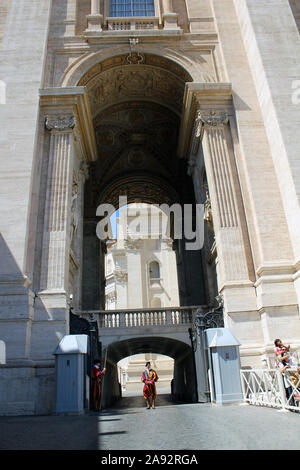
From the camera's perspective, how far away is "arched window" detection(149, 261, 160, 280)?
136ft

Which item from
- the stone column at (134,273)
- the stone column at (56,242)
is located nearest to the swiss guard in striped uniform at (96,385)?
the stone column at (56,242)

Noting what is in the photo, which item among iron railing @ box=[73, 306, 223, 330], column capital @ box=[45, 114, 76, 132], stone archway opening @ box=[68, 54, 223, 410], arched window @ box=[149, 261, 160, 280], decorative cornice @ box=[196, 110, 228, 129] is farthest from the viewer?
Answer: arched window @ box=[149, 261, 160, 280]

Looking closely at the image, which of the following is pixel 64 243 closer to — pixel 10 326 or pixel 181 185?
pixel 10 326

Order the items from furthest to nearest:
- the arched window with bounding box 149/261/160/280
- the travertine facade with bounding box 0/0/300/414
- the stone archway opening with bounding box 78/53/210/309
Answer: the arched window with bounding box 149/261/160/280 < the stone archway opening with bounding box 78/53/210/309 < the travertine facade with bounding box 0/0/300/414

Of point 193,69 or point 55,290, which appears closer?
point 55,290

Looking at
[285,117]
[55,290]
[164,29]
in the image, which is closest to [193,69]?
[164,29]

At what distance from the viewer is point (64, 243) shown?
12.6 metres

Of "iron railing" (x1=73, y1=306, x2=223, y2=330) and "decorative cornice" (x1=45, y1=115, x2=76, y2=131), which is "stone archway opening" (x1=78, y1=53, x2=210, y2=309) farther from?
"iron railing" (x1=73, y1=306, x2=223, y2=330)

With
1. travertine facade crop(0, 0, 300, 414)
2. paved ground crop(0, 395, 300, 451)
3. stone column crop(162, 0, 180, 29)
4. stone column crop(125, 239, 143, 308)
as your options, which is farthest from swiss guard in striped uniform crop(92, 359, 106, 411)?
stone column crop(125, 239, 143, 308)

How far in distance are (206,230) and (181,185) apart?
24.2ft

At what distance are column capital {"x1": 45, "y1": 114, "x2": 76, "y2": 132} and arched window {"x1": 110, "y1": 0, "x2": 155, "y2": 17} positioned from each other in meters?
7.45

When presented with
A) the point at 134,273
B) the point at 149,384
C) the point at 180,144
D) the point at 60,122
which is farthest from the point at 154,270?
the point at 149,384

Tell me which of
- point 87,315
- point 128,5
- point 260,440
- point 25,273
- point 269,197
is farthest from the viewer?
point 128,5

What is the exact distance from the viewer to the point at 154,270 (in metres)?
41.9
